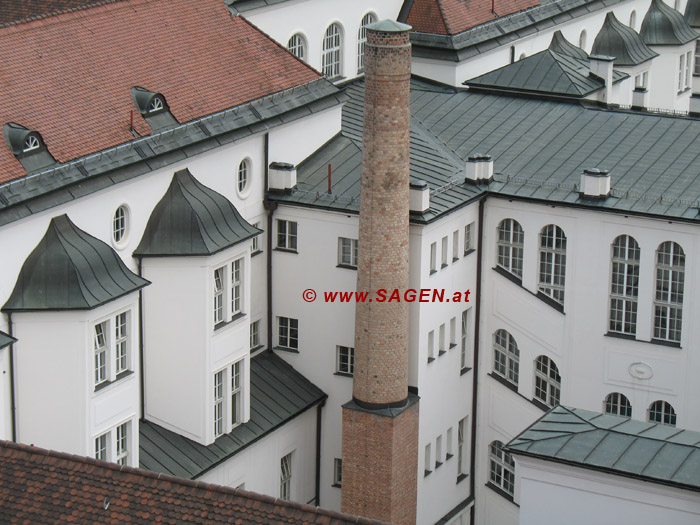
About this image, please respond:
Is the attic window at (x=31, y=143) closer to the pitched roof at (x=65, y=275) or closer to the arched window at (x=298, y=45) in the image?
the pitched roof at (x=65, y=275)

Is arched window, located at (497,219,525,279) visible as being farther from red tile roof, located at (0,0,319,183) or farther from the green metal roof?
the green metal roof

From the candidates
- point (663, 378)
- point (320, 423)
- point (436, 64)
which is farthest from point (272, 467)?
point (436, 64)

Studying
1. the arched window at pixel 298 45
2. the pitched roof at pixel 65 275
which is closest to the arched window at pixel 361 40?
the arched window at pixel 298 45

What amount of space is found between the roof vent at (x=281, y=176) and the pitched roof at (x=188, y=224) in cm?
372

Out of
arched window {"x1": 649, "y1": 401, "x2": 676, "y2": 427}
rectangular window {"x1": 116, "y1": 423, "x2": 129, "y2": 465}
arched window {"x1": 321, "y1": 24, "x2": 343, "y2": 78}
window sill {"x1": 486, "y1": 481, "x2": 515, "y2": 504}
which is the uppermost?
arched window {"x1": 321, "y1": 24, "x2": 343, "y2": 78}

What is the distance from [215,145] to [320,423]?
31.2ft

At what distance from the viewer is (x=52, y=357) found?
46938 millimetres

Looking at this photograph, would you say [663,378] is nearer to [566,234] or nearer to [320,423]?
[566,234]

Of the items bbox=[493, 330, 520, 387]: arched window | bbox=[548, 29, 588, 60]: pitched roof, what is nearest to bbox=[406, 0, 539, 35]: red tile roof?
bbox=[548, 29, 588, 60]: pitched roof

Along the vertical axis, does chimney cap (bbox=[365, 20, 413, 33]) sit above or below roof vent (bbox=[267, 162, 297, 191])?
above

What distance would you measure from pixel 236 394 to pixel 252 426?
1.07 meters

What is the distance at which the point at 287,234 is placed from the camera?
185 feet

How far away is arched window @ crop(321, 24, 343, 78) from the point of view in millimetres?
62478

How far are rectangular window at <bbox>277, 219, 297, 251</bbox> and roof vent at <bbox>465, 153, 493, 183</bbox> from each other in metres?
5.49
